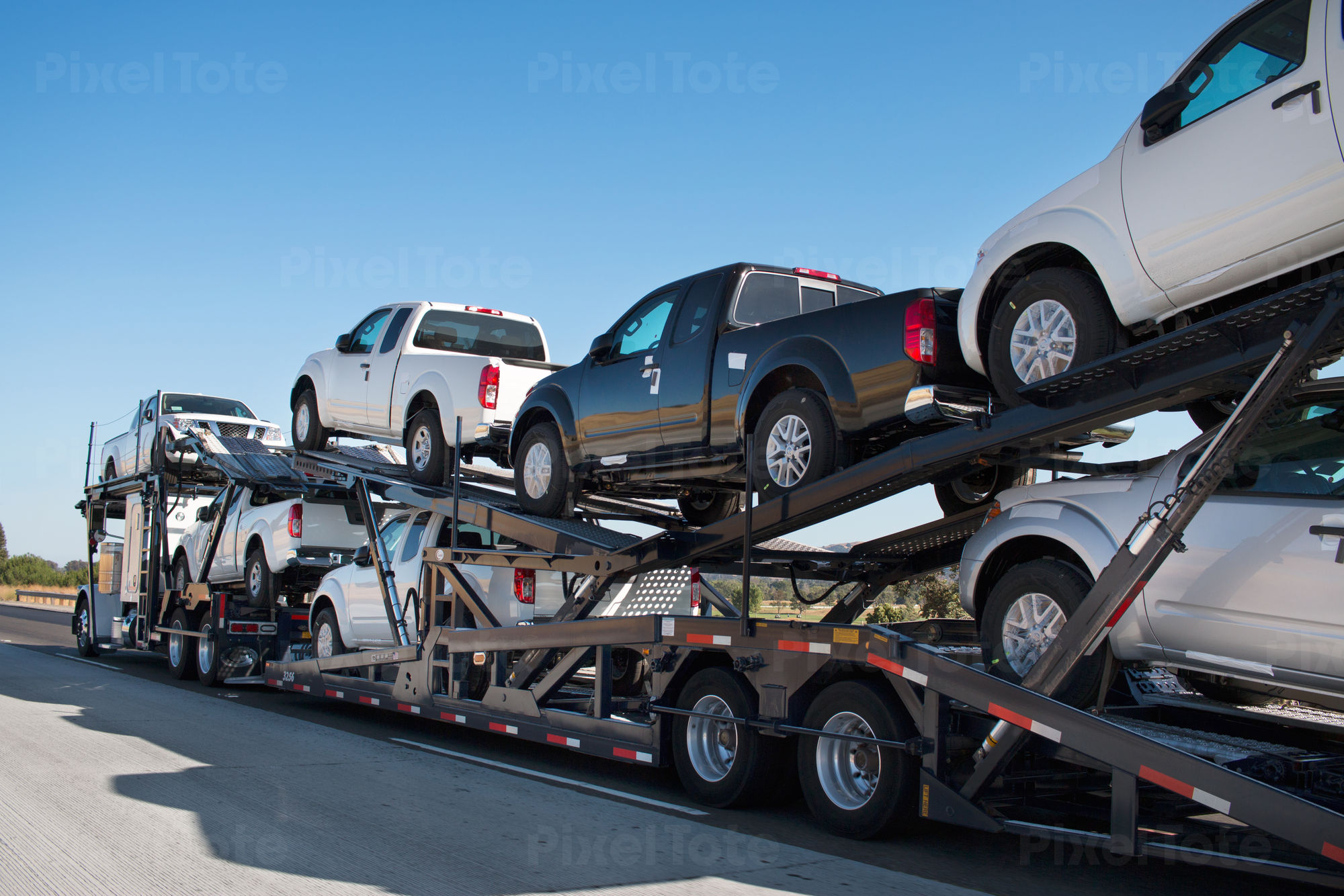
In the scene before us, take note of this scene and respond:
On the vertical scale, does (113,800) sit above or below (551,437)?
below

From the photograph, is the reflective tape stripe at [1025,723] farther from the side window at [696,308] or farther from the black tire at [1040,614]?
the side window at [696,308]

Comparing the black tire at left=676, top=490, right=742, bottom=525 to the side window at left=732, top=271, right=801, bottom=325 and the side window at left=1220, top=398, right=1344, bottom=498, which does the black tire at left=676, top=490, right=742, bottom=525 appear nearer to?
the side window at left=732, top=271, right=801, bottom=325

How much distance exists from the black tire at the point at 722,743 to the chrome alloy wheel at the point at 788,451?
1287 millimetres

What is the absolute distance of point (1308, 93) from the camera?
430cm

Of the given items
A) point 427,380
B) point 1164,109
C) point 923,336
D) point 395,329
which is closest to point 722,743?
point 923,336

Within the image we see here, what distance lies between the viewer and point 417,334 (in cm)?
1122

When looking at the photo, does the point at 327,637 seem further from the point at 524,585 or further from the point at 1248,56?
the point at 1248,56

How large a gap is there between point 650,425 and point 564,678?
6.51 feet

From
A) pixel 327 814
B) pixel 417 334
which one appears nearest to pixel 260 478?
pixel 417 334

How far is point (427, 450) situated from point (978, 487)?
5446 mm

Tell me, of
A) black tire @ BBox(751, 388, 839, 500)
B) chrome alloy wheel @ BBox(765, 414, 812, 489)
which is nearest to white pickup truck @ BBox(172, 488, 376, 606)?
black tire @ BBox(751, 388, 839, 500)

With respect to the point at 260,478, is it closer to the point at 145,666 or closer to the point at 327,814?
the point at 145,666

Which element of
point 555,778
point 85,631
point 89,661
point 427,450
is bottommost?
point 89,661

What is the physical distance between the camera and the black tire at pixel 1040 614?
5504 millimetres
